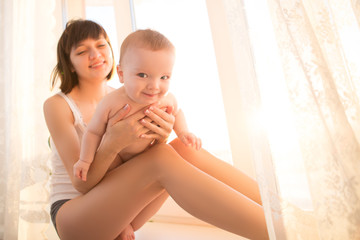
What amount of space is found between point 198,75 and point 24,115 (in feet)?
3.74

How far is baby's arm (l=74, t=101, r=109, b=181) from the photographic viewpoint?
3.15 feet

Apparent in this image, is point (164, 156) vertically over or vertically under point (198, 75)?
under

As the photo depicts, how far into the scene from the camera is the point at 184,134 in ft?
3.51

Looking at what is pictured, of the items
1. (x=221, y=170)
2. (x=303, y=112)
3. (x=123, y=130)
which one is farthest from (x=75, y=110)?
(x=303, y=112)

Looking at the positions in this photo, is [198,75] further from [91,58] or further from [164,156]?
[164,156]

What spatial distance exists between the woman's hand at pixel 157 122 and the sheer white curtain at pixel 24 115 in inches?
41.1

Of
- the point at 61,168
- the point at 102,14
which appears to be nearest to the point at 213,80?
the point at 61,168

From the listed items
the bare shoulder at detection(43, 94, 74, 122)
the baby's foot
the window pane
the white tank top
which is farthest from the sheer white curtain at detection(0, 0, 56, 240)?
the window pane

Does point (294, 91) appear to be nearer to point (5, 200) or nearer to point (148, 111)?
point (148, 111)

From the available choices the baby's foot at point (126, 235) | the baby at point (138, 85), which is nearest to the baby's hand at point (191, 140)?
the baby at point (138, 85)

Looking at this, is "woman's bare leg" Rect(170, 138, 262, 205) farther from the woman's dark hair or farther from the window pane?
the woman's dark hair

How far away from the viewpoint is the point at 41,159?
1.71 m

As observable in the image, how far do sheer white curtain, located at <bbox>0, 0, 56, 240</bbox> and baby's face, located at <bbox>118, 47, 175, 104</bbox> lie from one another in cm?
109

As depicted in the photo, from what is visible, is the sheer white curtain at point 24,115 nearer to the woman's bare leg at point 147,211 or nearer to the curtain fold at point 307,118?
the woman's bare leg at point 147,211
